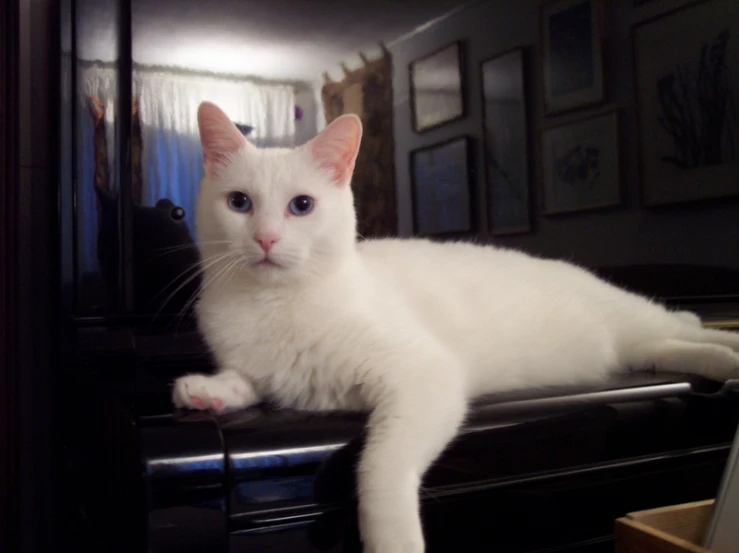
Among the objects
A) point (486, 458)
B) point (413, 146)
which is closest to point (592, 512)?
point (486, 458)

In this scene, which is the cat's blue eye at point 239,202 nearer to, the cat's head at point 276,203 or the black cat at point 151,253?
the cat's head at point 276,203

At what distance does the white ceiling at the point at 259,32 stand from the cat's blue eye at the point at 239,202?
32 centimetres

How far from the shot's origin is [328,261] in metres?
0.95

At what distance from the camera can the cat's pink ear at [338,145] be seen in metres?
0.97

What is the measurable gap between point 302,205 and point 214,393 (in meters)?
0.31

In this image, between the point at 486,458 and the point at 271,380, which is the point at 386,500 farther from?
the point at 271,380

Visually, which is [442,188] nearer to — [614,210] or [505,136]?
[505,136]

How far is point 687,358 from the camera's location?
3.41ft

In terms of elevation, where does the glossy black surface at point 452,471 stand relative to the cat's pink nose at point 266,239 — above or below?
below

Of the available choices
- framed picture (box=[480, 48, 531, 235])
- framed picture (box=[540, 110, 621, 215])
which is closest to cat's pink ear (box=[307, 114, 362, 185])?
framed picture (box=[480, 48, 531, 235])

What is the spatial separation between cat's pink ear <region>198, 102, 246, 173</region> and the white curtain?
0.13 m

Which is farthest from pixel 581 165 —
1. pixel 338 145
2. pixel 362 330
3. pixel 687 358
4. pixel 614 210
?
pixel 362 330

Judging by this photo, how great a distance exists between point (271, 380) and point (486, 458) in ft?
1.15

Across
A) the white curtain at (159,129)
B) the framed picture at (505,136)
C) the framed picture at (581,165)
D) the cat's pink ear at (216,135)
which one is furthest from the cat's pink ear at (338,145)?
the framed picture at (581,165)
